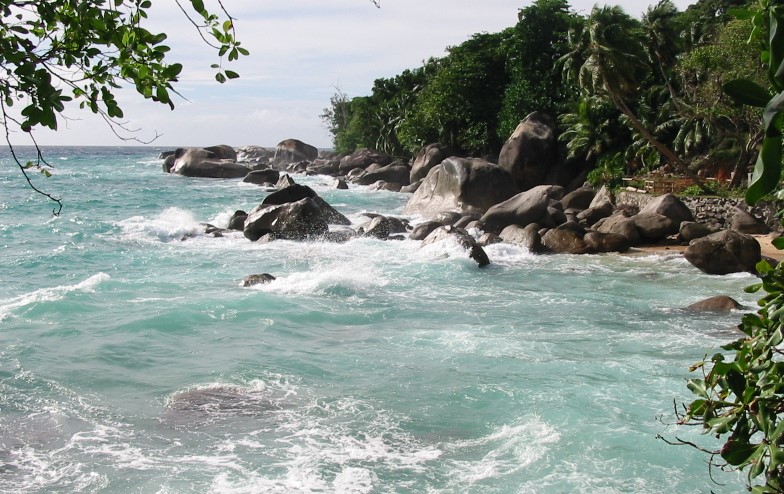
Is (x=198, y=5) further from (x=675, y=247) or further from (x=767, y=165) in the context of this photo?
(x=675, y=247)

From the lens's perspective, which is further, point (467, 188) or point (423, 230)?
point (467, 188)

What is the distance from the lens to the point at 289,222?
78.5 feet

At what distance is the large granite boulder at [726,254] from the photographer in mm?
18406

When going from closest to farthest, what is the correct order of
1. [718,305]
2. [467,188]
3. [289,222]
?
[718,305], [289,222], [467,188]

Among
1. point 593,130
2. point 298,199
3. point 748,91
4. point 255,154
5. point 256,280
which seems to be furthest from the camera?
point 255,154

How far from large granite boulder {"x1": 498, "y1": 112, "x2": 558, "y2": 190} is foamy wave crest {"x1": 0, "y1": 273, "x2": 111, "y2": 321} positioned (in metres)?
21.0

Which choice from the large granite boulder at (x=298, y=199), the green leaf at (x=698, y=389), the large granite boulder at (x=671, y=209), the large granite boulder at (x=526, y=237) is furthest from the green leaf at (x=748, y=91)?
the large granite boulder at (x=298, y=199)

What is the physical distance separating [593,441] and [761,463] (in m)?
6.87

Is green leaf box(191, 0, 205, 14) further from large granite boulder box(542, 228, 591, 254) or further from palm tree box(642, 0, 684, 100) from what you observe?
palm tree box(642, 0, 684, 100)

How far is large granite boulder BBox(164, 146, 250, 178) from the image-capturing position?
52.4m

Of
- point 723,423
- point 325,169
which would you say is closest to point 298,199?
point 723,423

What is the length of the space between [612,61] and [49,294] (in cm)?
2251

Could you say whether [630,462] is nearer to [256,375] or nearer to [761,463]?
[256,375]

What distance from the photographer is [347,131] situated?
65.1 m
